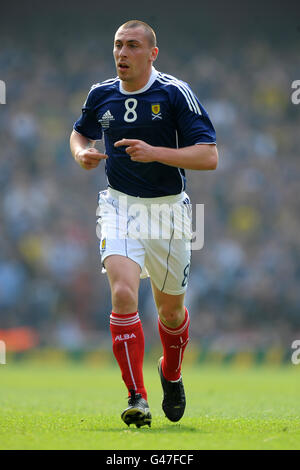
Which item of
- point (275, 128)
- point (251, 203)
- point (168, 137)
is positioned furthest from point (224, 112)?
point (168, 137)

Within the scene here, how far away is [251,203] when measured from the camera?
20.1m

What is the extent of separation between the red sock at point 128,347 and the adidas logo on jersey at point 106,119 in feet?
4.57

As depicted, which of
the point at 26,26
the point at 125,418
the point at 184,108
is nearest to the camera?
the point at 125,418

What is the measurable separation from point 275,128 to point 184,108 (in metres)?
17.1

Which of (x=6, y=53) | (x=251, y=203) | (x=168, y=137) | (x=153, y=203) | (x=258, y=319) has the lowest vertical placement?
(x=153, y=203)

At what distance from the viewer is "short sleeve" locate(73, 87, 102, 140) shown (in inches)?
229

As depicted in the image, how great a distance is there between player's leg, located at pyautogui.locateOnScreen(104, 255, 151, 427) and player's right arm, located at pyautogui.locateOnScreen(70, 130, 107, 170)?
25.6 inches

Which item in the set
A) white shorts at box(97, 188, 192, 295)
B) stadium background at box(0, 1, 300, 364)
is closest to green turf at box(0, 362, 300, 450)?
white shorts at box(97, 188, 192, 295)

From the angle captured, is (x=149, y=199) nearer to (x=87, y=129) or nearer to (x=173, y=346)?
(x=87, y=129)

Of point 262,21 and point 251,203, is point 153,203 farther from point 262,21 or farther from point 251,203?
point 262,21

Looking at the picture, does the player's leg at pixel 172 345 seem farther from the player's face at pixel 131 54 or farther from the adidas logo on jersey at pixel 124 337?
the player's face at pixel 131 54

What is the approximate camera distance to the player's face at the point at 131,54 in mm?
5449

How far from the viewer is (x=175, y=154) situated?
16.9 feet

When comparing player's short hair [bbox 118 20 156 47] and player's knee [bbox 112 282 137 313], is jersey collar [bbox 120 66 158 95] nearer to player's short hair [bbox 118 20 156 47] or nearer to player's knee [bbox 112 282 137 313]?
player's short hair [bbox 118 20 156 47]
